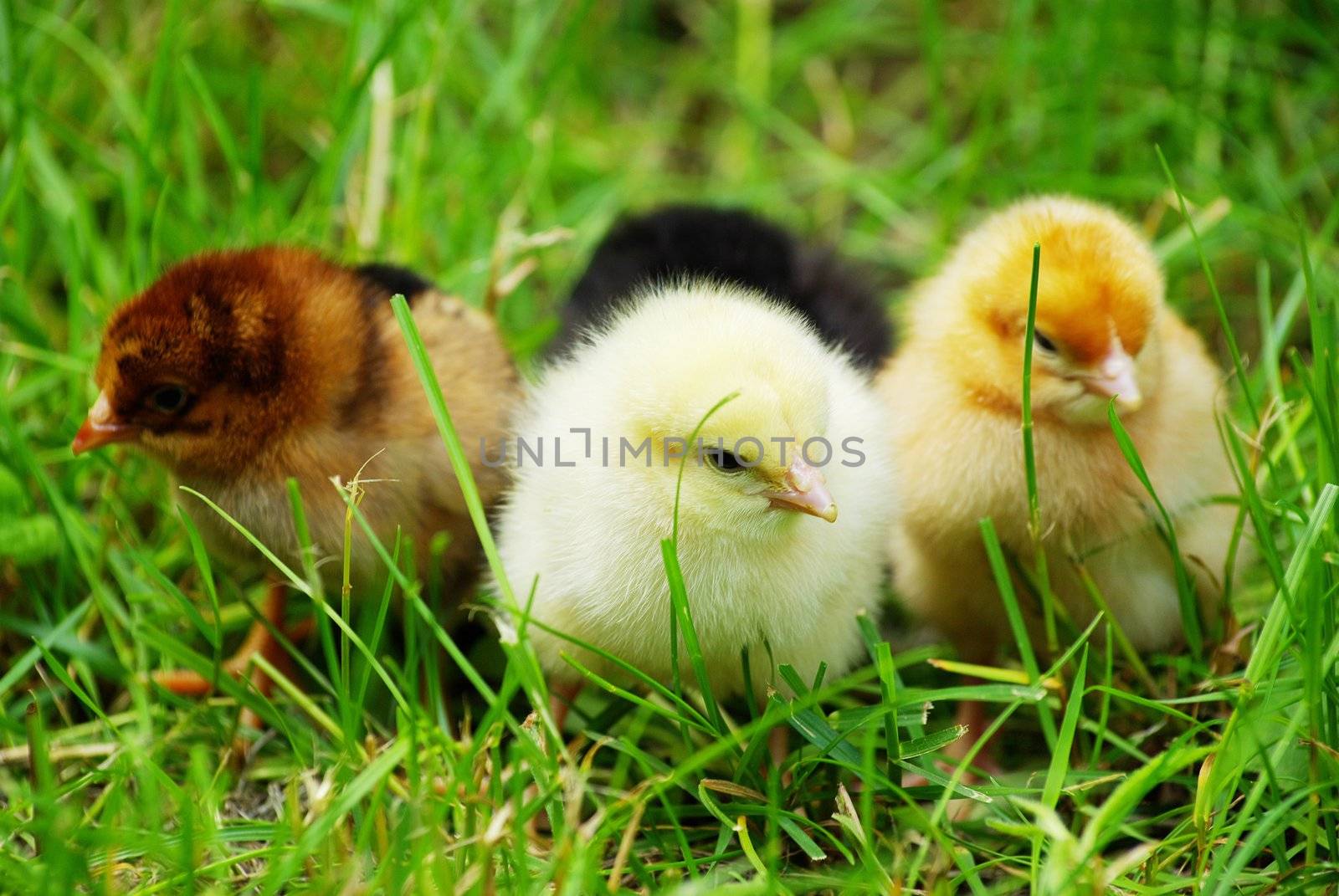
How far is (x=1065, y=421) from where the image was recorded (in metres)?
2.03

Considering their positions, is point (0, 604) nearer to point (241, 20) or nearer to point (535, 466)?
point (535, 466)

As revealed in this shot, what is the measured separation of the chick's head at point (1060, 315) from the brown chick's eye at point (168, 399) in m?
1.28

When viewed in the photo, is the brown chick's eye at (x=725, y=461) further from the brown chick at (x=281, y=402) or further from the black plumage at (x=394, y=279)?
the black plumage at (x=394, y=279)

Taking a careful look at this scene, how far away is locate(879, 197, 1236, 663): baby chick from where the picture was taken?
192cm

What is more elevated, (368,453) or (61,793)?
(368,453)

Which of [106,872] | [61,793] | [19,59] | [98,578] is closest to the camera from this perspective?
[106,872]

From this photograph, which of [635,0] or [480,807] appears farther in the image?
[635,0]

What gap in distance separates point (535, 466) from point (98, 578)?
2.97 feet

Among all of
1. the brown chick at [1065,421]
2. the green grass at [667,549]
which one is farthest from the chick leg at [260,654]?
the brown chick at [1065,421]

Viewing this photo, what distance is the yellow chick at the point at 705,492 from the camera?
170 cm

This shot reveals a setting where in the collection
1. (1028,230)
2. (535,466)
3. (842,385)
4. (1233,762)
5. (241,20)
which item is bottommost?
(1233,762)

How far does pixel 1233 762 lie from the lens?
1721 millimetres

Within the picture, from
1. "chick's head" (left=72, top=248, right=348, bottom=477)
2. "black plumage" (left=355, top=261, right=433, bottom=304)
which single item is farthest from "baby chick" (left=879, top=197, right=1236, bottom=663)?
"chick's head" (left=72, top=248, right=348, bottom=477)

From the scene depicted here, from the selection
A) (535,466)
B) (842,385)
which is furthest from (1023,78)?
(535,466)
